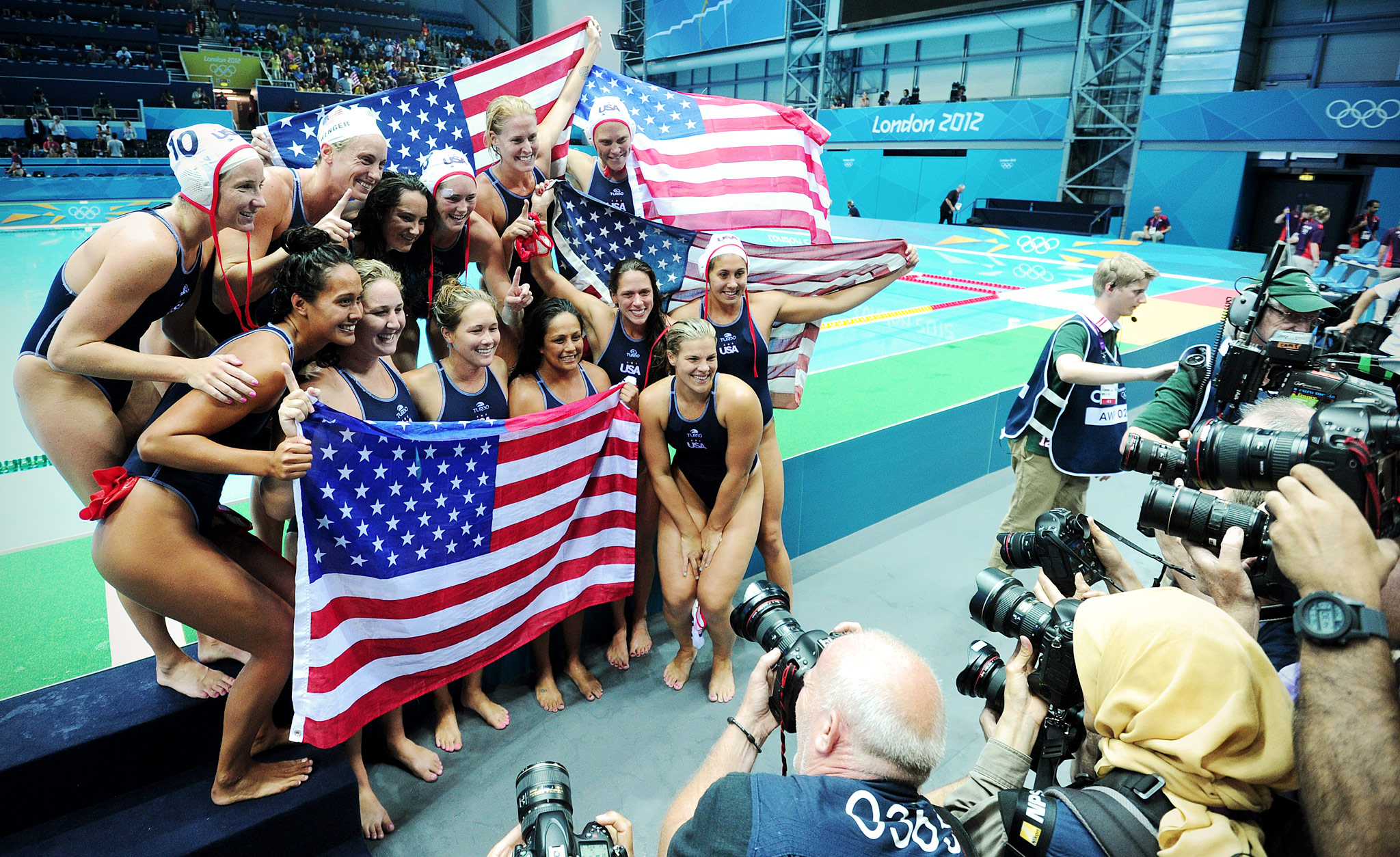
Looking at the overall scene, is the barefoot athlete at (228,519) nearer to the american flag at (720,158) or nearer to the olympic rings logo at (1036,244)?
the american flag at (720,158)

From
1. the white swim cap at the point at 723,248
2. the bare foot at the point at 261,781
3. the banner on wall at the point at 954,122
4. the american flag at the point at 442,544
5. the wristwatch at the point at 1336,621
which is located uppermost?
the banner on wall at the point at 954,122

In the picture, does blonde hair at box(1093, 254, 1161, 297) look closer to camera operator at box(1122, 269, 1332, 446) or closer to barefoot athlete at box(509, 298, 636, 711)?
camera operator at box(1122, 269, 1332, 446)

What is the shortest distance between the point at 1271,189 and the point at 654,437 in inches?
821

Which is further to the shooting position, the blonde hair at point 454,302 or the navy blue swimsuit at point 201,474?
the blonde hair at point 454,302

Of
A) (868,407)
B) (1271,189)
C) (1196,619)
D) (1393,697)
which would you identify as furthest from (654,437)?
(1271,189)

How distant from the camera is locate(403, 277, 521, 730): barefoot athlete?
2875 millimetres

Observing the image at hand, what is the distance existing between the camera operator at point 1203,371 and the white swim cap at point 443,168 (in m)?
3.12

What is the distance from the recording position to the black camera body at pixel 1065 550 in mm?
2275

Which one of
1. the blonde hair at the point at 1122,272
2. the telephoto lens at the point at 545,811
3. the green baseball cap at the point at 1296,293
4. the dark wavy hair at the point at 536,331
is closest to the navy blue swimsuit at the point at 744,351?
the dark wavy hair at the point at 536,331

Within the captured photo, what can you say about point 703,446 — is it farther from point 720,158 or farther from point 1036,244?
point 1036,244

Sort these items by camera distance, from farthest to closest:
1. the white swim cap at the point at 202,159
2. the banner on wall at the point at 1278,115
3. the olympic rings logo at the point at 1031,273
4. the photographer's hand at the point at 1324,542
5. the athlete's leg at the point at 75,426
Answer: the banner on wall at the point at 1278,115, the olympic rings logo at the point at 1031,273, the athlete's leg at the point at 75,426, the white swim cap at the point at 202,159, the photographer's hand at the point at 1324,542

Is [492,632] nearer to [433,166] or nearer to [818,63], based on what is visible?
[433,166]

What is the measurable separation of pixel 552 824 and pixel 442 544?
5.34ft

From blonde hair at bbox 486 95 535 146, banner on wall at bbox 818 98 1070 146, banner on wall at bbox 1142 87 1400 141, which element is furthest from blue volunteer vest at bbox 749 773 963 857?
banner on wall at bbox 818 98 1070 146
